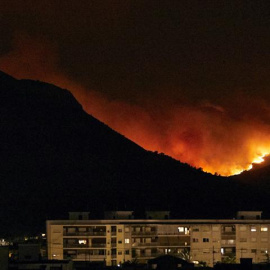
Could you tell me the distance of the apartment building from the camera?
239ft

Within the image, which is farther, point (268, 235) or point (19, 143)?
point (19, 143)

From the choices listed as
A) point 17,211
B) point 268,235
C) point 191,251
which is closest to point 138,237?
point 191,251

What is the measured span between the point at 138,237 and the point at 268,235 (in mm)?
9093

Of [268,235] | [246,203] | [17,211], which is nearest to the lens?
[268,235]

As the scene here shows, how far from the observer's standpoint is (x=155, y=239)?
246 ft

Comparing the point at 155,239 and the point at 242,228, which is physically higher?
the point at 242,228

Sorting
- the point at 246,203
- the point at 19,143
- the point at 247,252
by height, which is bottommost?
the point at 247,252

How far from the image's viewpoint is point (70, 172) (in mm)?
120500

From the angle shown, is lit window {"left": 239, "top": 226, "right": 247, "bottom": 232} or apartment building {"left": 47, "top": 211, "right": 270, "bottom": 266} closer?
apartment building {"left": 47, "top": 211, "right": 270, "bottom": 266}

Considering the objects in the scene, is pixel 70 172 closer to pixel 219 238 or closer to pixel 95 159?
pixel 95 159

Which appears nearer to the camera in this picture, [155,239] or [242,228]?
[155,239]

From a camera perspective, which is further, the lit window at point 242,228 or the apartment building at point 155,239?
the lit window at point 242,228

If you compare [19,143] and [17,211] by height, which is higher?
[19,143]

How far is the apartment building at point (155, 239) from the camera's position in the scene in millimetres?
72812
